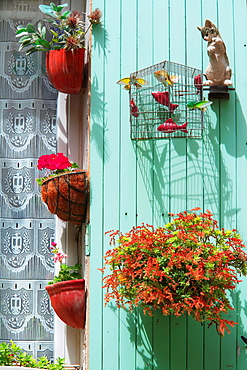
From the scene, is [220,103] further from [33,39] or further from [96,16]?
[33,39]

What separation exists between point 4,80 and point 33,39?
0.37 metres

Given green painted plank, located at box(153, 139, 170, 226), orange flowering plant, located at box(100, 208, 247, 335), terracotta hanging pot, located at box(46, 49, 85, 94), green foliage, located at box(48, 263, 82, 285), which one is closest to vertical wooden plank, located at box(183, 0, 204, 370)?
green painted plank, located at box(153, 139, 170, 226)

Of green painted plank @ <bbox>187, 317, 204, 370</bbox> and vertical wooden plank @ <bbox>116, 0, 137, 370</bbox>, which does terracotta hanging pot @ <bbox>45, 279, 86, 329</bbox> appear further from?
green painted plank @ <bbox>187, 317, 204, 370</bbox>

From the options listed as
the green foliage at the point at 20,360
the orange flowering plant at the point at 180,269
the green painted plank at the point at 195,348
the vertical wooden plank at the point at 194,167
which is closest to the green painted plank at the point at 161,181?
the vertical wooden plank at the point at 194,167

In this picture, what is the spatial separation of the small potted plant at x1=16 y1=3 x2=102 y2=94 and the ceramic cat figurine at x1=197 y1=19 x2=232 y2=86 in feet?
2.07

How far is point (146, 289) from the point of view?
2.72 m

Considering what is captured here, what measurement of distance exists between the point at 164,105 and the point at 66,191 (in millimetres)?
706

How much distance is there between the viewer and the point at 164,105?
3.17 metres

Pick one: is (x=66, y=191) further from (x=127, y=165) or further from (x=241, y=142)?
(x=241, y=142)

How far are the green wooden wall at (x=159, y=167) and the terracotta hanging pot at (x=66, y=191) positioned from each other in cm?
7

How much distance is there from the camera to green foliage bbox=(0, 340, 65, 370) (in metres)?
3.29

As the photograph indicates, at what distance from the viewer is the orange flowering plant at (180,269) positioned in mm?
2697

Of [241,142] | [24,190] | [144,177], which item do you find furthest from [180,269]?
[24,190]

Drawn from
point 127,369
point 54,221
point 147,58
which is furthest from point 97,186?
point 127,369
